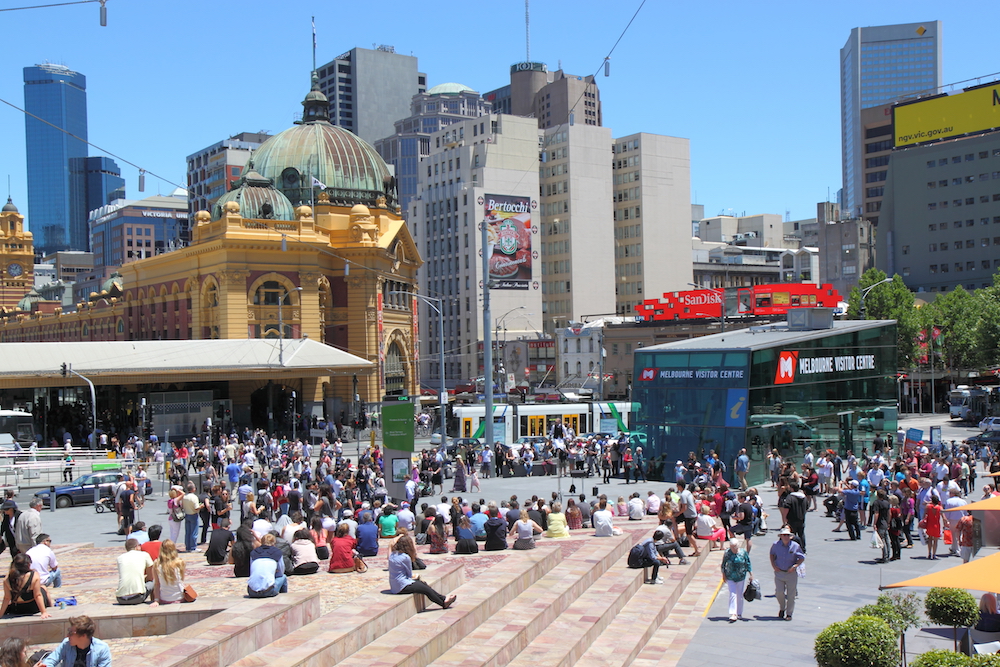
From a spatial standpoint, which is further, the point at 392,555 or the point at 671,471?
the point at 671,471

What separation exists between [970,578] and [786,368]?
23877 mm

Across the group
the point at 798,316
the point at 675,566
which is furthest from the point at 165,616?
the point at 798,316

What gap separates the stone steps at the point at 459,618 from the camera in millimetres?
12109

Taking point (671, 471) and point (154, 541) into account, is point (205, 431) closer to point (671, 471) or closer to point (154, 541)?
point (671, 471)

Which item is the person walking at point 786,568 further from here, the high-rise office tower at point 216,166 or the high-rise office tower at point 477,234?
the high-rise office tower at point 216,166

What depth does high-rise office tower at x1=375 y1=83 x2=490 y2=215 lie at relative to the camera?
16438 cm

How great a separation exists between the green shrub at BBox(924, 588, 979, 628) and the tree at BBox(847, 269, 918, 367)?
62070 mm

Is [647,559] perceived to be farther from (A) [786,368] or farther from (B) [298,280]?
(B) [298,280]

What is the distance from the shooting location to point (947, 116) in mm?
102938

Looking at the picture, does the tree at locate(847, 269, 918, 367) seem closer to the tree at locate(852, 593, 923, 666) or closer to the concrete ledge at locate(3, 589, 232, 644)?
the tree at locate(852, 593, 923, 666)

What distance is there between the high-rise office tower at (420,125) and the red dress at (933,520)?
130282 mm

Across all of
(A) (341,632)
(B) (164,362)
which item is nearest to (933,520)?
(A) (341,632)

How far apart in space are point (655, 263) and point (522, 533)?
106 m

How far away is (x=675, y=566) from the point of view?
20031 mm
